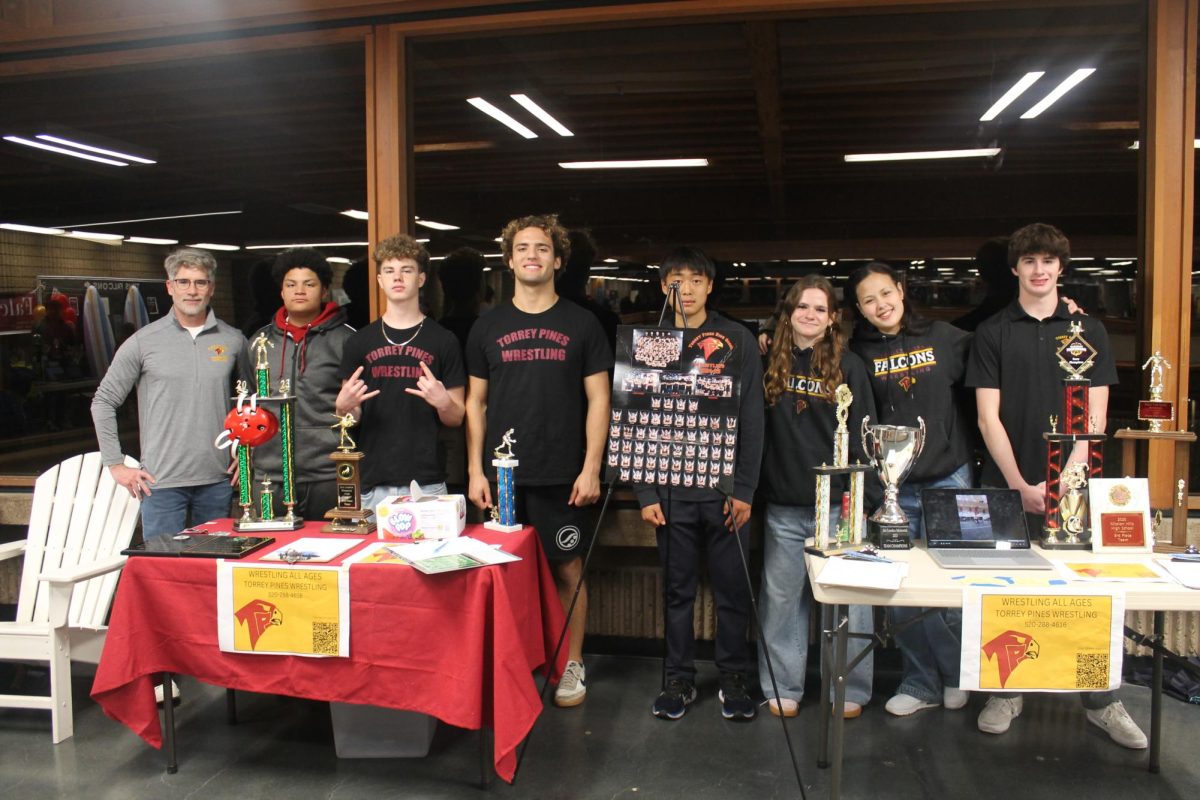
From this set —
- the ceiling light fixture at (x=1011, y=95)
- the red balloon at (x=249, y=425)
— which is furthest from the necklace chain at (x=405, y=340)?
the ceiling light fixture at (x=1011, y=95)

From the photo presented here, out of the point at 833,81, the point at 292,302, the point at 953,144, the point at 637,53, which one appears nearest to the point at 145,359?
the point at 292,302

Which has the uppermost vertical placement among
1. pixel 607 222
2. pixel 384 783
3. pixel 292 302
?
pixel 607 222

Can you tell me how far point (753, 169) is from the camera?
3.84 meters

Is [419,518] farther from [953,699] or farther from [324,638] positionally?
[953,699]

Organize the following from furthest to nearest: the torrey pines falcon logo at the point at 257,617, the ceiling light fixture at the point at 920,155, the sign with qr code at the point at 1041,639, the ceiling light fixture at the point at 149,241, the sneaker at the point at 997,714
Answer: the ceiling light fixture at the point at 149,241 → the ceiling light fixture at the point at 920,155 → the sneaker at the point at 997,714 → the torrey pines falcon logo at the point at 257,617 → the sign with qr code at the point at 1041,639

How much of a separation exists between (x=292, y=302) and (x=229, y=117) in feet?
5.05

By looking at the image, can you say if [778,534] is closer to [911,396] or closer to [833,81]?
[911,396]

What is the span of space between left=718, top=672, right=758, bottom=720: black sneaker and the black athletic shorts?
0.74 metres

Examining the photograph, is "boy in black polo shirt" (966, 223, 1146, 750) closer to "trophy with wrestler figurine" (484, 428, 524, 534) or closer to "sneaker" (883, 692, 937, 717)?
"sneaker" (883, 692, 937, 717)

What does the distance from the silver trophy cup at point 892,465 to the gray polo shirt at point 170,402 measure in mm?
2362

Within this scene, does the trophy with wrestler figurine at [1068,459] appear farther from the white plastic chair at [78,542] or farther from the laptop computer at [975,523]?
the white plastic chair at [78,542]

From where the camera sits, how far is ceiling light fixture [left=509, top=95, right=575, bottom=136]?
3857 millimetres

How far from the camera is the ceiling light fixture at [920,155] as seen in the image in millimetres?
3596

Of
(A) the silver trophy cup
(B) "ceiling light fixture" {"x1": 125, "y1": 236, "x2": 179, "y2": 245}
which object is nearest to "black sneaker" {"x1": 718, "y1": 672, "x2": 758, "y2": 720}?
(A) the silver trophy cup
